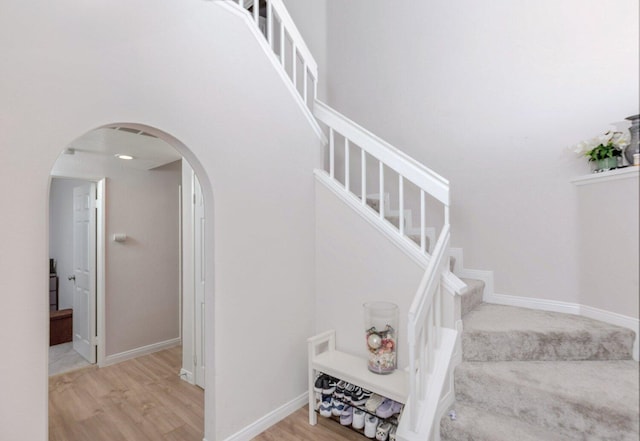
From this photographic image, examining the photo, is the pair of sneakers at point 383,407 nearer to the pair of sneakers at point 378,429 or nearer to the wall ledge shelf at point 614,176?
the pair of sneakers at point 378,429

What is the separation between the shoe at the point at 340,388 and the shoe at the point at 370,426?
216 millimetres

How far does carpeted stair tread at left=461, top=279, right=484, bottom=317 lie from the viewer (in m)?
2.00

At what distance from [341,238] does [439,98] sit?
1.42 m

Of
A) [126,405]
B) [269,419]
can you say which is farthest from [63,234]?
[269,419]

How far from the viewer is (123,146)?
10.2 ft

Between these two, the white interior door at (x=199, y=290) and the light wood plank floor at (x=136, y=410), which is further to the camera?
the white interior door at (x=199, y=290)

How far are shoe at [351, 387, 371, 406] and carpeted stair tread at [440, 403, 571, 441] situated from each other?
2.12 feet

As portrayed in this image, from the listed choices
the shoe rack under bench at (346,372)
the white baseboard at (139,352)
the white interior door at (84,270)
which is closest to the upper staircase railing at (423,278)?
the shoe rack under bench at (346,372)

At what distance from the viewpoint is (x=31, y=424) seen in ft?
4.38

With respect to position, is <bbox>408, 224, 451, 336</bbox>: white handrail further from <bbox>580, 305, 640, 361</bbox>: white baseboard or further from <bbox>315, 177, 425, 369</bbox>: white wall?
<bbox>580, 305, 640, 361</bbox>: white baseboard

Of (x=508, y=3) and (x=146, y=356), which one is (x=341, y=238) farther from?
(x=146, y=356)

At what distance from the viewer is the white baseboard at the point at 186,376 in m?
3.05

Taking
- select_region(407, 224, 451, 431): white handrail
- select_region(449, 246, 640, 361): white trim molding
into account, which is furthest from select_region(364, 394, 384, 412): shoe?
select_region(449, 246, 640, 361): white trim molding

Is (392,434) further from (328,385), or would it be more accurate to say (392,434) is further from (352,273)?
(352,273)
